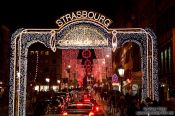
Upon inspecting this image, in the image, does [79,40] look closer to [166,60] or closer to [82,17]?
[82,17]

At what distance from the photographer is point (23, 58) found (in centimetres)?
2322

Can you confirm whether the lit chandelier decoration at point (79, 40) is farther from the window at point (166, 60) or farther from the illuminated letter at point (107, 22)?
the window at point (166, 60)

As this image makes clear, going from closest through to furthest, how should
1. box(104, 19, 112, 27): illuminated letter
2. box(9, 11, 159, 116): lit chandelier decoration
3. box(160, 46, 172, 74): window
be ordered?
box(9, 11, 159, 116): lit chandelier decoration → box(104, 19, 112, 27): illuminated letter → box(160, 46, 172, 74): window

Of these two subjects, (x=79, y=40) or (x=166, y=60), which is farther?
(x=166, y=60)

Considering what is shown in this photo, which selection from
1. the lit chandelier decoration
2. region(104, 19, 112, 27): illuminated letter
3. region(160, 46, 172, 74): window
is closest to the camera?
the lit chandelier decoration

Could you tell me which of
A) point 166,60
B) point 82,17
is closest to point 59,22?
point 82,17

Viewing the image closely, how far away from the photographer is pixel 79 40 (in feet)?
76.5

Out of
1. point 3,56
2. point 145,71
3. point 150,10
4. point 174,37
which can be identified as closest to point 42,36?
point 145,71

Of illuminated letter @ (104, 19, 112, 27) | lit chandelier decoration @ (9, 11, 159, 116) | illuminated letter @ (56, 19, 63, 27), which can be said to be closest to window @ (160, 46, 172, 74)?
lit chandelier decoration @ (9, 11, 159, 116)

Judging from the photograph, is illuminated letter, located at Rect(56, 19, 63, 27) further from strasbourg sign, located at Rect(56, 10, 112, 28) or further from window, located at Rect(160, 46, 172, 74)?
window, located at Rect(160, 46, 172, 74)

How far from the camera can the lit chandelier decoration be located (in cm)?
2295

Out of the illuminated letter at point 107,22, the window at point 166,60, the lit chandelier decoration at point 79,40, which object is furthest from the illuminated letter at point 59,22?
the window at point 166,60

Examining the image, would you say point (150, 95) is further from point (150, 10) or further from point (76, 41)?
point (150, 10)

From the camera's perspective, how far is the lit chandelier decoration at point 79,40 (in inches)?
904
